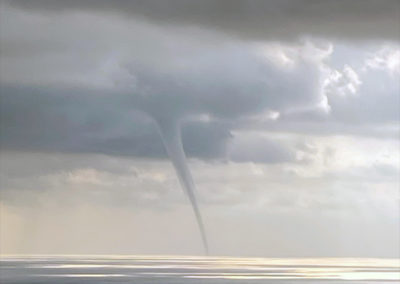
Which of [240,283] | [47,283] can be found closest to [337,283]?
[240,283]

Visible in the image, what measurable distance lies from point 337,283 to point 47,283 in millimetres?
15492

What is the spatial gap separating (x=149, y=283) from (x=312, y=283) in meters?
8.79

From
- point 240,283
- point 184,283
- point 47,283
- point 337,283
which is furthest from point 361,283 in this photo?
point 47,283

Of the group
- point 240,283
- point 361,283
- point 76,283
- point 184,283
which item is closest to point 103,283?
point 76,283

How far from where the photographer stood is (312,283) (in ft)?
124

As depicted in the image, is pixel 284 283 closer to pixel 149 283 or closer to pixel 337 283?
pixel 337 283

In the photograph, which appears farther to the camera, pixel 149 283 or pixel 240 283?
pixel 240 283

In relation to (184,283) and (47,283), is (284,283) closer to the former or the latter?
(184,283)

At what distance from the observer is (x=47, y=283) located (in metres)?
37.6

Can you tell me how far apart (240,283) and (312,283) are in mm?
4176

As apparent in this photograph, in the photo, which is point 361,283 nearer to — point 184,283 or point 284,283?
point 284,283

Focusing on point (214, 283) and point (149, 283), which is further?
point (214, 283)

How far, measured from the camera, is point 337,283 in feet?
126

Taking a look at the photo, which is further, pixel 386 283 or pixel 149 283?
pixel 386 283
